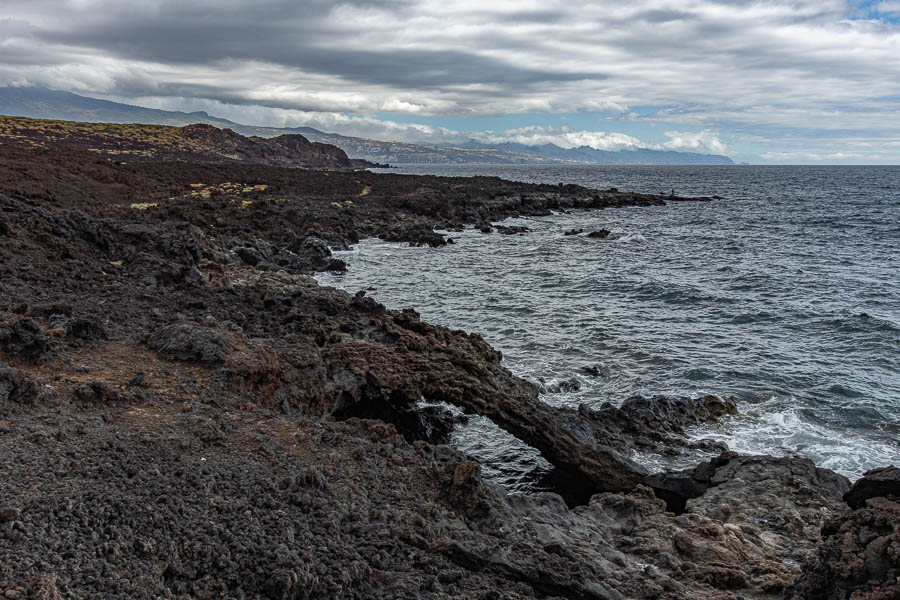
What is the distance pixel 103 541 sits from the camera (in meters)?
6.20

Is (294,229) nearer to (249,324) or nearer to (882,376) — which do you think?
(249,324)

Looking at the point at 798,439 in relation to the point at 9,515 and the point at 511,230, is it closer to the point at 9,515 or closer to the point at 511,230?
the point at 9,515

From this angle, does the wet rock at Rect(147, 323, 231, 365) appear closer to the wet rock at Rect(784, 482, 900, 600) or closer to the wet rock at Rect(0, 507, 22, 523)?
the wet rock at Rect(0, 507, 22, 523)

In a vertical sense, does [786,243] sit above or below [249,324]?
above

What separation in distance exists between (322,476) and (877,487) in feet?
25.0

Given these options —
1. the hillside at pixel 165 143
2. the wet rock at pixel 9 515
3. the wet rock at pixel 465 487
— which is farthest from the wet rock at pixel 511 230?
the hillside at pixel 165 143

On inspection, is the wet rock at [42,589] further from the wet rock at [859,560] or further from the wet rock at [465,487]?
the wet rock at [859,560]

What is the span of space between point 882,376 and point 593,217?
51.8m

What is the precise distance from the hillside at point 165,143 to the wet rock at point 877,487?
3342 inches

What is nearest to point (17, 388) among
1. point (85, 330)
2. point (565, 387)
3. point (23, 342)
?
point (23, 342)

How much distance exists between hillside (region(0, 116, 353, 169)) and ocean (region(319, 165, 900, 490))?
208 feet

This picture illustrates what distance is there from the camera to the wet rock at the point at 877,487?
783 centimetres

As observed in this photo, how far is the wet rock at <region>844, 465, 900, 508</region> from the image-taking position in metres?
7.83

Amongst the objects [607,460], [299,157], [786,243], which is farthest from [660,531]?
[299,157]
